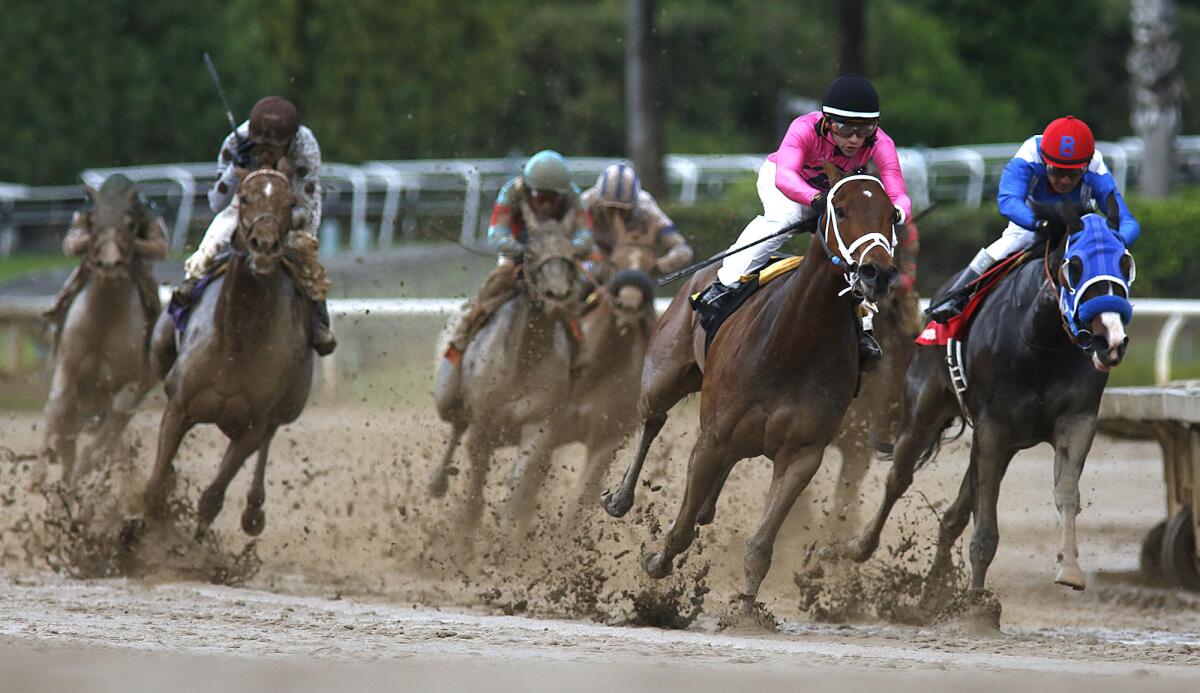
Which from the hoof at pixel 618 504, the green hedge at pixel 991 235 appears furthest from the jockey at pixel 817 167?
the green hedge at pixel 991 235

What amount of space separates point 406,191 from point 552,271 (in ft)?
52.0

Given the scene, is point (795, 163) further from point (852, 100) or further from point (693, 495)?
point (693, 495)

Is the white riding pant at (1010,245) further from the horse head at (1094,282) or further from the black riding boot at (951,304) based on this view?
the horse head at (1094,282)

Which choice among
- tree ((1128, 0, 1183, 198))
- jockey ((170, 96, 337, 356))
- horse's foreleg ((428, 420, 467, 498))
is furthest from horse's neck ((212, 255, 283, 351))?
tree ((1128, 0, 1183, 198))

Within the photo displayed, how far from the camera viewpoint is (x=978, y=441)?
8367mm

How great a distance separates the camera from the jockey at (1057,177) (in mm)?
8141

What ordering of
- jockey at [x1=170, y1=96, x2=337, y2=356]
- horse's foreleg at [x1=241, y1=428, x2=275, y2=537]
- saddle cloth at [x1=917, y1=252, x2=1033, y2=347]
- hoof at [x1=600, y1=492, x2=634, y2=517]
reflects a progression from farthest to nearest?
horse's foreleg at [x1=241, y1=428, x2=275, y2=537]
jockey at [x1=170, y1=96, x2=337, y2=356]
hoof at [x1=600, y1=492, x2=634, y2=517]
saddle cloth at [x1=917, y1=252, x2=1033, y2=347]

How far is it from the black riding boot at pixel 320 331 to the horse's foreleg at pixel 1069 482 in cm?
388

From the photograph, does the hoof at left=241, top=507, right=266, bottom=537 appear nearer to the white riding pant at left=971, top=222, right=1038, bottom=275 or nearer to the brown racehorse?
the brown racehorse

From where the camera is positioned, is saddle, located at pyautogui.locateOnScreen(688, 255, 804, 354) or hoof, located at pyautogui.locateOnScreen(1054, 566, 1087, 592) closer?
hoof, located at pyautogui.locateOnScreen(1054, 566, 1087, 592)

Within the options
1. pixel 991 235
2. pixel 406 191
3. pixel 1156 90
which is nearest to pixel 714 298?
pixel 991 235

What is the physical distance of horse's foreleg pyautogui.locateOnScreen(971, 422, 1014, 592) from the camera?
8297 millimetres

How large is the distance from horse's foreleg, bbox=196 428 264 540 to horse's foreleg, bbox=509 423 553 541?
1336 millimetres

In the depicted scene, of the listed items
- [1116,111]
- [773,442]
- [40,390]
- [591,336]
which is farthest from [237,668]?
[1116,111]
